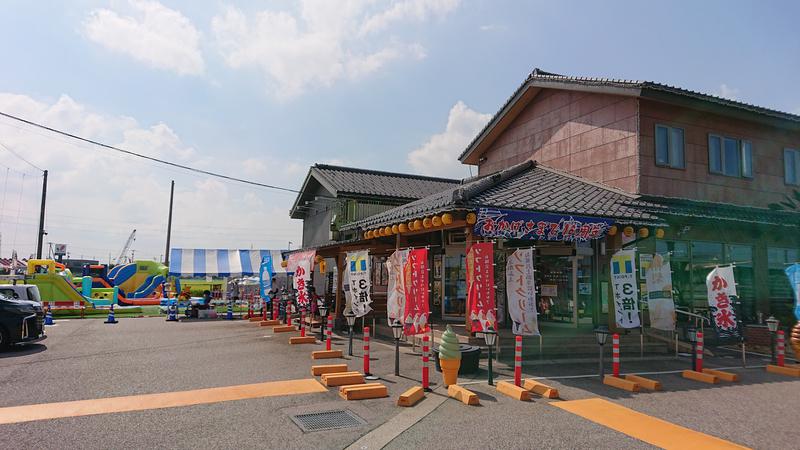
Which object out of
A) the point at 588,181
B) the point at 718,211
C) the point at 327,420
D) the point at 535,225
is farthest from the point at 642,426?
the point at 718,211

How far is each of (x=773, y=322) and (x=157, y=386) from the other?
1343 cm

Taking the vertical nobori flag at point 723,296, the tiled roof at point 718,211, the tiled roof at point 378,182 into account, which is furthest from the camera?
the tiled roof at point 378,182

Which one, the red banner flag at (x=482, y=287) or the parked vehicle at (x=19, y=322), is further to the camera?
the parked vehicle at (x=19, y=322)

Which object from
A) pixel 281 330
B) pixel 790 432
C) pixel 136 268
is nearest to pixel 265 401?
pixel 790 432

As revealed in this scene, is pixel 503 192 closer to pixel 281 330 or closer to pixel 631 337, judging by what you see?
pixel 631 337

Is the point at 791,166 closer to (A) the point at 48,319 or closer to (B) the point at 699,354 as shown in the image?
(B) the point at 699,354

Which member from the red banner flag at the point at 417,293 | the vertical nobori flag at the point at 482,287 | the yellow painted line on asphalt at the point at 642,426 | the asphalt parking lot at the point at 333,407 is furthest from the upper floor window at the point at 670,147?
the yellow painted line on asphalt at the point at 642,426

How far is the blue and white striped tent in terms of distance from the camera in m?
26.5

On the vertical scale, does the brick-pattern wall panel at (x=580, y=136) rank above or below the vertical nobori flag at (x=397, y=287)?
above

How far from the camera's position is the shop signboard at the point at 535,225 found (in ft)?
36.1

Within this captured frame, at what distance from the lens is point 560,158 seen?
55.5 feet

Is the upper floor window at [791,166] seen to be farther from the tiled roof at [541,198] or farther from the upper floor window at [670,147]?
the tiled roof at [541,198]

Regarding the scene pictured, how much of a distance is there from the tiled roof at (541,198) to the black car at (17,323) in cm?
972

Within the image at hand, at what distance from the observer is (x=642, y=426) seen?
667cm
